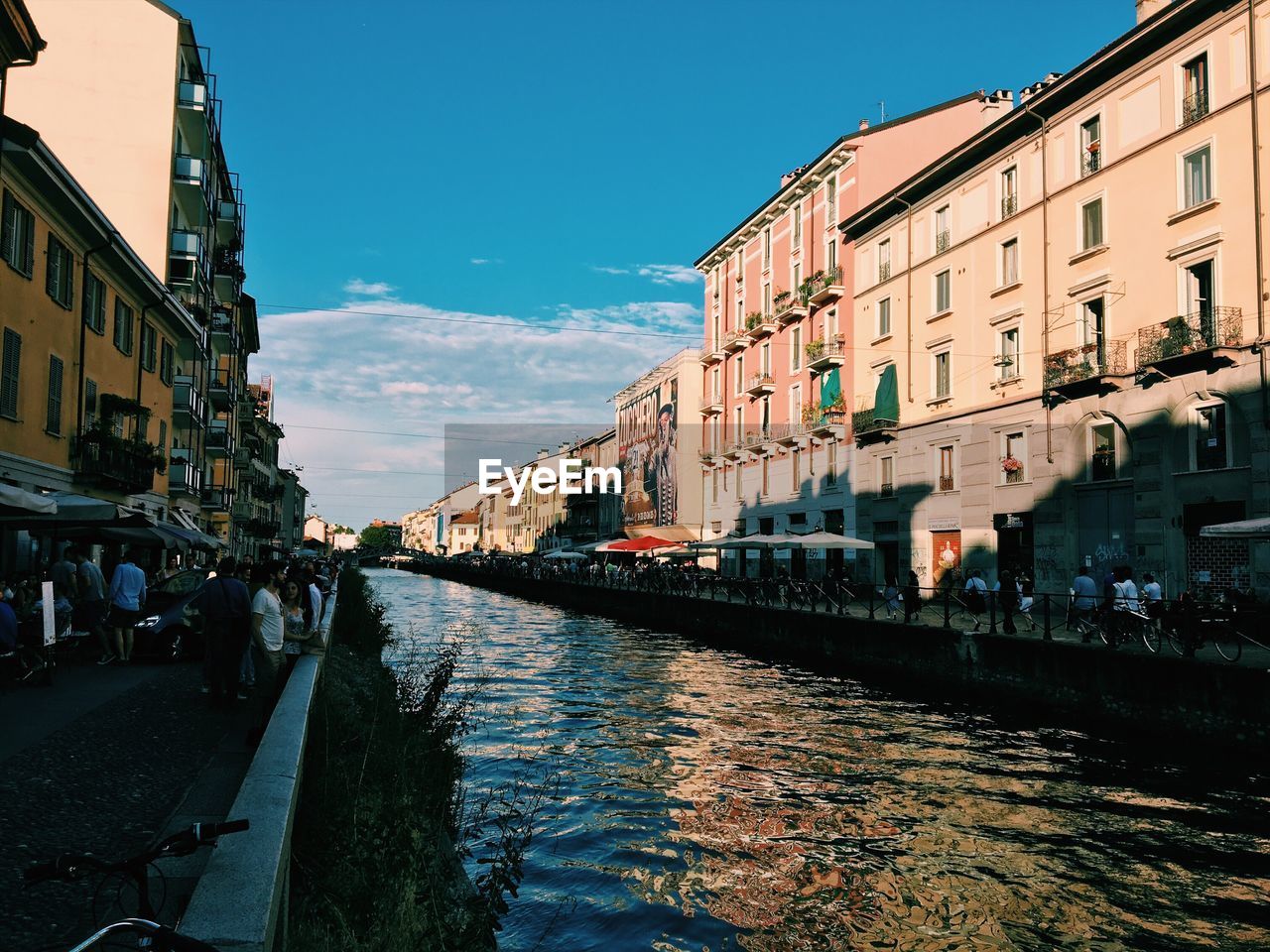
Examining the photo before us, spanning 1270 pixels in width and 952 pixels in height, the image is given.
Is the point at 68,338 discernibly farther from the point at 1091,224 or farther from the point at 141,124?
the point at 1091,224

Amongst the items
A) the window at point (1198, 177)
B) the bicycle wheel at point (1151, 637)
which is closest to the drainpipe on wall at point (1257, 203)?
the window at point (1198, 177)

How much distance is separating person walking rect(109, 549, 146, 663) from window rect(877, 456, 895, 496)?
27.2m

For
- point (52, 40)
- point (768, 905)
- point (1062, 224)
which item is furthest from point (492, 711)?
point (52, 40)

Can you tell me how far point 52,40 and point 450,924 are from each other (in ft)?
114

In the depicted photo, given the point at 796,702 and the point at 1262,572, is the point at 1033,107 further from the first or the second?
the point at 796,702

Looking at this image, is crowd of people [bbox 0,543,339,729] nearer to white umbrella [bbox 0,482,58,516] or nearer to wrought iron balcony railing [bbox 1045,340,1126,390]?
white umbrella [bbox 0,482,58,516]

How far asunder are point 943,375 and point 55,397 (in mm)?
25639

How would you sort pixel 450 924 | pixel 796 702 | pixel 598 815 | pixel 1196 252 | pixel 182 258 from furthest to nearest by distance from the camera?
1. pixel 182 258
2. pixel 1196 252
3. pixel 796 702
4. pixel 598 815
5. pixel 450 924

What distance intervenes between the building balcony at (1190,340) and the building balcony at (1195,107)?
4.50 m

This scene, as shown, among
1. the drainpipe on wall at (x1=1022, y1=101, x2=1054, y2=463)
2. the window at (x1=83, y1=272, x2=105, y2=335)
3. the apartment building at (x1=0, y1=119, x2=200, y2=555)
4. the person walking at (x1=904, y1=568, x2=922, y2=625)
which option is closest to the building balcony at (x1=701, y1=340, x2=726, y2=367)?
the drainpipe on wall at (x1=1022, y1=101, x2=1054, y2=463)

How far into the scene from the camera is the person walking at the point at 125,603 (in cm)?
1399

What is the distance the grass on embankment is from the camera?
4750 mm

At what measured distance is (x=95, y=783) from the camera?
22.3 ft

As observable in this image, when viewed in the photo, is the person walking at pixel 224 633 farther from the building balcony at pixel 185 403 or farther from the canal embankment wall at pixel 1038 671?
the building balcony at pixel 185 403
